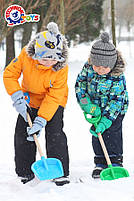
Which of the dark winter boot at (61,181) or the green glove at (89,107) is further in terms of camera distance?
the green glove at (89,107)

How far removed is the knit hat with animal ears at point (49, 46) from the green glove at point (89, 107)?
45 centimetres

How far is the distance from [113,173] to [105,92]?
2.45 feet

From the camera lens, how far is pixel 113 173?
294 cm

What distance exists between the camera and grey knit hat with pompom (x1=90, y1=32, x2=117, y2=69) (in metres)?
2.87

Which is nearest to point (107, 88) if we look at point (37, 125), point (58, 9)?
point (37, 125)

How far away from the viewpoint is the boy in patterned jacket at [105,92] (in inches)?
114

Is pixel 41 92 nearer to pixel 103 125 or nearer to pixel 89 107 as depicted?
pixel 89 107

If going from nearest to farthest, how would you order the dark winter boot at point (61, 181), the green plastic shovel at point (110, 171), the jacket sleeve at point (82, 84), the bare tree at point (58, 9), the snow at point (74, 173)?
the snow at point (74, 173), the dark winter boot at point (61, 181), the green plastic shovel at point (110, 171), the jacket sleeve at point (82, 84), the bare tree at point (58, 9)

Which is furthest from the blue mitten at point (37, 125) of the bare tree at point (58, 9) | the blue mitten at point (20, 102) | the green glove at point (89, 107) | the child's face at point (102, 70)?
the bare tree at point (58, 9)

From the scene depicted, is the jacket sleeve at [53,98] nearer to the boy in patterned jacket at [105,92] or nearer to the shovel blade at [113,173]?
the boy in patterned jacket at [105,92]

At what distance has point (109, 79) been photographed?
297 centimetres

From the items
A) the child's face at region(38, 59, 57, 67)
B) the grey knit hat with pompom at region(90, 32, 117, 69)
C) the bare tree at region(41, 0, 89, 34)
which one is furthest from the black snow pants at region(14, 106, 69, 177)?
the bare tree at region(41, 0, 89, 34)

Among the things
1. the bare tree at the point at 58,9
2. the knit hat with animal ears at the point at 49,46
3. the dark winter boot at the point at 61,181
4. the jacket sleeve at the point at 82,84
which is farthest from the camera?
the bare tree at the point at 58,9

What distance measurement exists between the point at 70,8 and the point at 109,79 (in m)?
Result: 9.35
